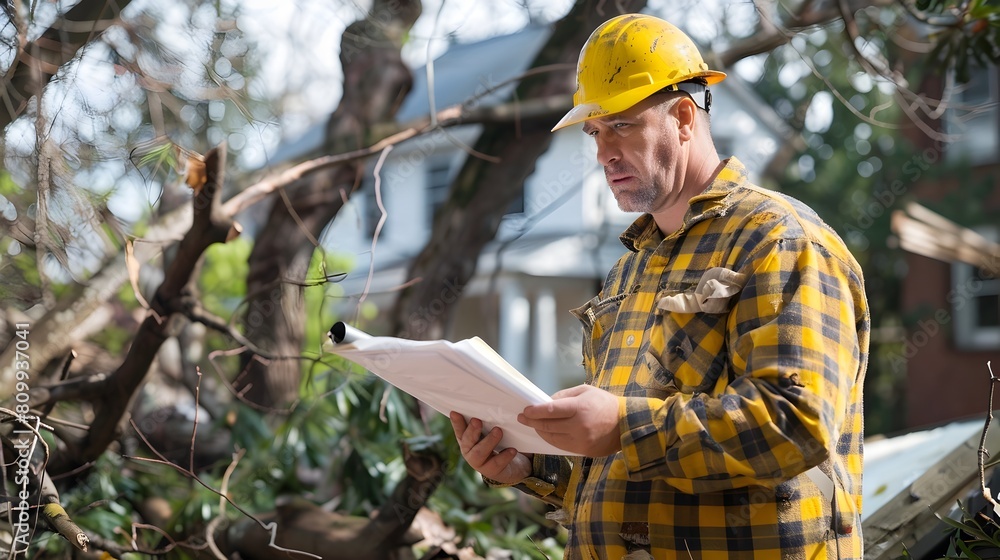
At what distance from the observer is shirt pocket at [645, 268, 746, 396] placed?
76.7 inches

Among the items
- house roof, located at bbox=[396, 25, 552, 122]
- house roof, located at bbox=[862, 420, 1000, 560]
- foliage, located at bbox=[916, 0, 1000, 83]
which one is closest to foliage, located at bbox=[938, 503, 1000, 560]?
house roof, located at bbox=[862, 420, 1000, 560]

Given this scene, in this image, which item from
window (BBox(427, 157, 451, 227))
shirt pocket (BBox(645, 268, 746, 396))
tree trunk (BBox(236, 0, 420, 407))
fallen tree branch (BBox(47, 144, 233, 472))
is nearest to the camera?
shirt pocket (BBox(645, 268, 746, 396))

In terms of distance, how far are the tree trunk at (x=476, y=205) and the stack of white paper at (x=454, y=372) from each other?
4.32 metres

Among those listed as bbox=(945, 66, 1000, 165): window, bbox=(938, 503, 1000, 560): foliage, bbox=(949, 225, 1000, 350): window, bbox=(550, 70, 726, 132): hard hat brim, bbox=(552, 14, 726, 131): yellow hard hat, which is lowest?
bbox=(949, 225, 1000, 350): window

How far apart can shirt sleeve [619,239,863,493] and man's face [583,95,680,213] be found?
1.19 feet

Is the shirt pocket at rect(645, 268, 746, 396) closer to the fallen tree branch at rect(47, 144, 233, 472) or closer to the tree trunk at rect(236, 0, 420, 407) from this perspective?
the fallen tree branch at rect(47, 144, 233, 472)

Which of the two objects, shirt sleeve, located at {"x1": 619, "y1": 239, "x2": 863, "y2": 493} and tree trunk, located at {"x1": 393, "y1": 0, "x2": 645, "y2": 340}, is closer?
shirt sleeve, located at {"x1": 619, "y1": 239, "x2": 863, "y2": 493}

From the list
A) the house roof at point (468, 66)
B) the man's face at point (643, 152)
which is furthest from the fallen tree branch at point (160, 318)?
the house roof at point (468, 66)

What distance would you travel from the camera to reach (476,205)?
638cm

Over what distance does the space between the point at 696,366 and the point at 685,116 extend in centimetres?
63

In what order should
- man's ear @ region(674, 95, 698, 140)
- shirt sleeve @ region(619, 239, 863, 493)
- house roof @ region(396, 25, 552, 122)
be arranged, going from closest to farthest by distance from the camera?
shirt sleeve @ region(619, 239, 863, 493)
man's ear @ region(674, 95, 698, 140)
house roof @ region(396, 25, 552, 122)

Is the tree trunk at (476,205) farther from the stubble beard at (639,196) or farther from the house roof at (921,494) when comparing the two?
the stubble beard at (639,196)

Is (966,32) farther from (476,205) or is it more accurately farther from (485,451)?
(485,451)

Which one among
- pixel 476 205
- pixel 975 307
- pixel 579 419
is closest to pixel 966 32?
pixel 476 205
